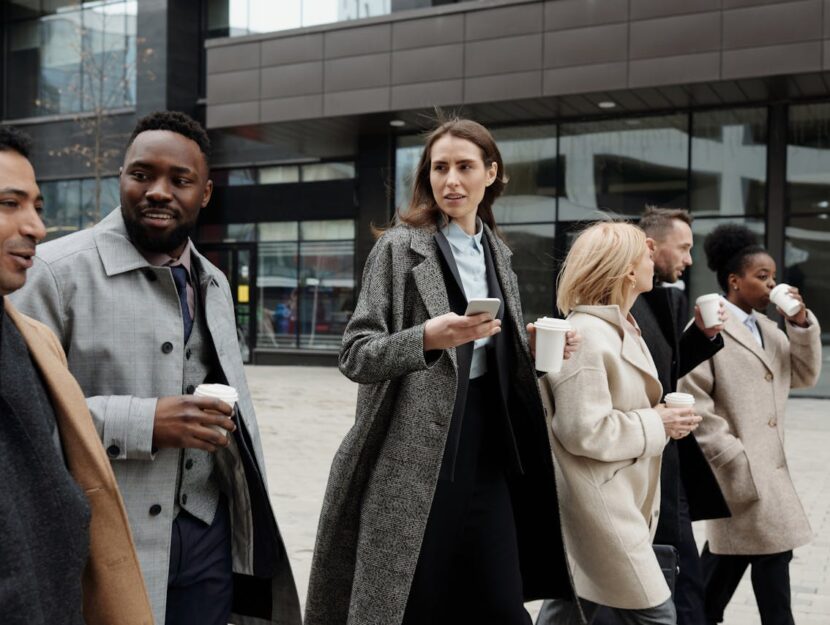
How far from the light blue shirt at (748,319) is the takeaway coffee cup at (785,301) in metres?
0.15

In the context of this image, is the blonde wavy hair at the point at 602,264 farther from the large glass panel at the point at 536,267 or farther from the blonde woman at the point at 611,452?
the large glass panel at the point at 536,267

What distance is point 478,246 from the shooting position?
10.2ft

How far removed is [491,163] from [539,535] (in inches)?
52.7

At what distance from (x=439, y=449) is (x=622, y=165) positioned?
14.3m

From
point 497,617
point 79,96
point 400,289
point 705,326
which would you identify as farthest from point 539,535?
point 79,96

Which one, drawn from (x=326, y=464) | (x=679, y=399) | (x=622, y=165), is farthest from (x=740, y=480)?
(x=622, y=165)

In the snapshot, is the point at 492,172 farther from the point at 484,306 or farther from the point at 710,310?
the point at 710,310

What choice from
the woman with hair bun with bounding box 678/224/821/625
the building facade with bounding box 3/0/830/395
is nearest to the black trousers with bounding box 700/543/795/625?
the woman with hair bun with bounding box 678/224/821/625

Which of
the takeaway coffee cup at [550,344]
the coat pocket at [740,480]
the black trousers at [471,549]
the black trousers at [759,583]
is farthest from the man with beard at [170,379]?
the black trousers at [759,583]

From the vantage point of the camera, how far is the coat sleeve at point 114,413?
2088mm

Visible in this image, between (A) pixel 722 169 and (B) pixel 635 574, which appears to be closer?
(B) pixel 635 574

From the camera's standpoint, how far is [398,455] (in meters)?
2.73

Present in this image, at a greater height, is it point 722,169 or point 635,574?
point 722,169

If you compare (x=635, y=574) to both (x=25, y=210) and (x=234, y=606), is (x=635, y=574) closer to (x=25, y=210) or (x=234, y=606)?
(x=234, y=606)
